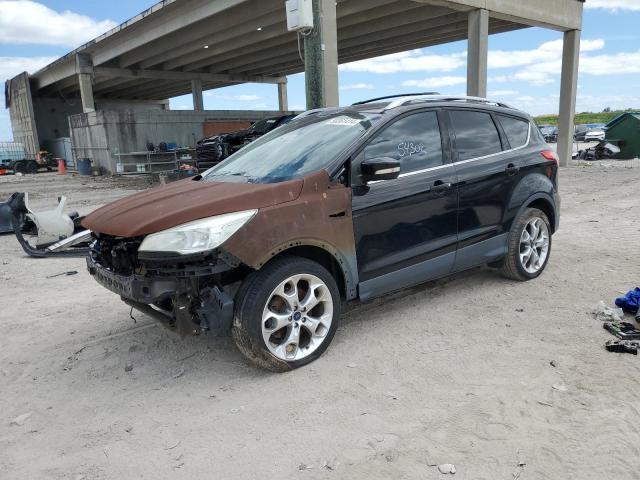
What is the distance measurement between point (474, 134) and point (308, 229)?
6.81 feet

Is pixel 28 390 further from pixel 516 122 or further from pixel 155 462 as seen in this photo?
pixel 516 122

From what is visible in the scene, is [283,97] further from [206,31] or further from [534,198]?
[534,198]

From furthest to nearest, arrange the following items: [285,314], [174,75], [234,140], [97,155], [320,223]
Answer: [174,75] → [97,155] → [234,140] → [320,223] → [285,314]

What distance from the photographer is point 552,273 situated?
5371 mm

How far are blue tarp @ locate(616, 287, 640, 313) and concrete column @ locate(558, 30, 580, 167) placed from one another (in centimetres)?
1809

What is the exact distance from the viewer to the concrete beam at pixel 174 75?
1123 inches

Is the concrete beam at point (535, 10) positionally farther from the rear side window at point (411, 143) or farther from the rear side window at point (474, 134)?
the rear side window at point (411, 143)

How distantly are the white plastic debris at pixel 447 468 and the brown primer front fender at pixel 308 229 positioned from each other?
1484 millimetres

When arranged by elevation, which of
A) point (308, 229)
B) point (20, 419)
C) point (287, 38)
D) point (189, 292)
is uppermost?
point (287, 38)

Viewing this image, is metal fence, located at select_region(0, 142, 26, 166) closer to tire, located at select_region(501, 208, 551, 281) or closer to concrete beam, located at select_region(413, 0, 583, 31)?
concrete beam, located at select_region(413, 0, 583, 31)

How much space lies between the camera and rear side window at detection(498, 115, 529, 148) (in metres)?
4.90

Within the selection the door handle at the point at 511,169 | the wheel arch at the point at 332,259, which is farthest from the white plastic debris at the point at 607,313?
the wheel arch at the point at 332,259

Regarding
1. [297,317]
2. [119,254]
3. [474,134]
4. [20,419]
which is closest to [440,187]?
[474,134]

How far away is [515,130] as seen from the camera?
16.4 feet
